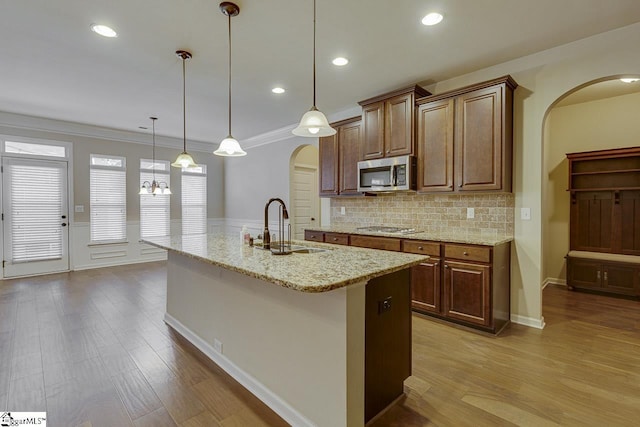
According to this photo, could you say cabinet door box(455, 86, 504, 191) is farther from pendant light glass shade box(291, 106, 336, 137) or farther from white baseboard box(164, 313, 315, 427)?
white baseboard box(164, 313, 315, 427)

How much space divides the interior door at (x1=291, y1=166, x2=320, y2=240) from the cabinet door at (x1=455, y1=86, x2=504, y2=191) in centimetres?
332

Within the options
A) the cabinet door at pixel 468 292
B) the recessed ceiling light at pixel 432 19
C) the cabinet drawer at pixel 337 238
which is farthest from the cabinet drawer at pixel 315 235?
the recessed ceiling light at pixel 432 19

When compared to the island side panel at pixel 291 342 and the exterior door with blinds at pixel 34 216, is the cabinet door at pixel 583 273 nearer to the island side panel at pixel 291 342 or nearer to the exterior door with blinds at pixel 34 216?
the island side panel at pixel 291 342

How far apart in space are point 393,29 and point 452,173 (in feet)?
5.13

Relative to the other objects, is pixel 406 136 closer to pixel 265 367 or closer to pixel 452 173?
pixel 452 173

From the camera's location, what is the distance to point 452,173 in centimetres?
333

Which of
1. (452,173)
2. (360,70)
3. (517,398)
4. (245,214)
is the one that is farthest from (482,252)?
(245,214)

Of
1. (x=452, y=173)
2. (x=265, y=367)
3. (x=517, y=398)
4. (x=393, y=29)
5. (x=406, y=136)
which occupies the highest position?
(x=393, y=29)

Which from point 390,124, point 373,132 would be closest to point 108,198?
point 373,132

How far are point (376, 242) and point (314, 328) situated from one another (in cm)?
211

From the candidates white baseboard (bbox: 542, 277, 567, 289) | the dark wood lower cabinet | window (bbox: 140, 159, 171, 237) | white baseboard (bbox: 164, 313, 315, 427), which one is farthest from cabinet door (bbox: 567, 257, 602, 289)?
window (bbox: 140, 159, 171, 237)

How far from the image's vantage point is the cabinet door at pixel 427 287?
316 cm

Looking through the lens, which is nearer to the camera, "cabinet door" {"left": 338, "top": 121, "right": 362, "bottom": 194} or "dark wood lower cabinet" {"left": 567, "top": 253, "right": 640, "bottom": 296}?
"dark wood lower cabinet" {"left": 567, "top": 253, "right": 640, "bottom": 296}

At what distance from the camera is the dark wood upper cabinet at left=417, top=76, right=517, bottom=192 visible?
301cm
